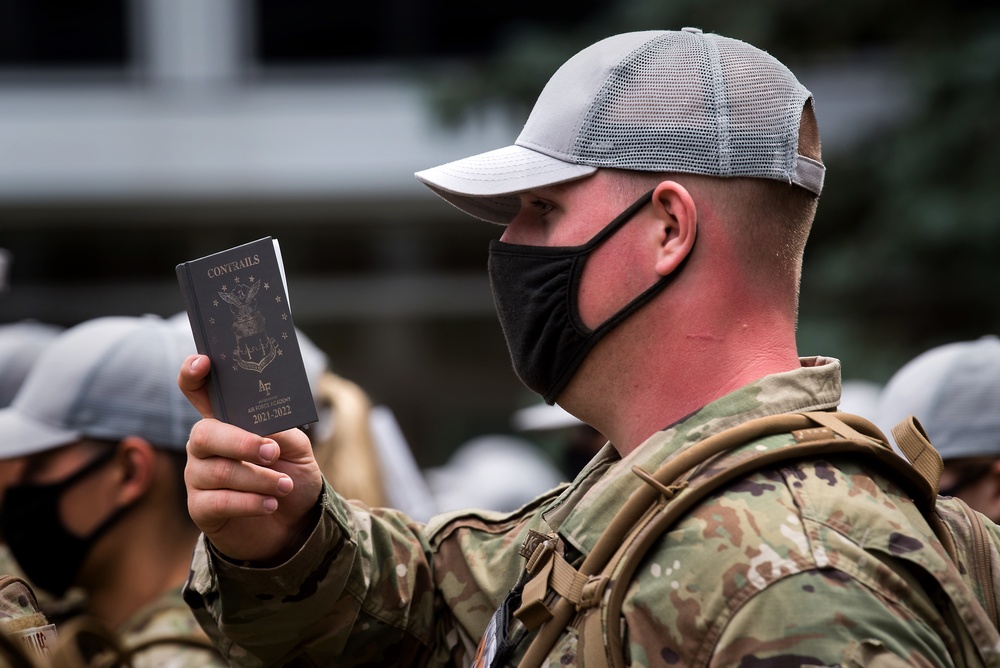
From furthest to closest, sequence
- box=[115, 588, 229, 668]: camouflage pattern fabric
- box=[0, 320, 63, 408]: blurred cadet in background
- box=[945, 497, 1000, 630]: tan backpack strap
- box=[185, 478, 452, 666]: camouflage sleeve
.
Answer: box=[0, 320, 63, 408]: blurred cadet in background → box=[115, 588, 229, 668]: camouflage pattern fabric → box=[185, 478, 452, 666]: camouflage sleeve → box=[945, 497, 1000, 630]: tan backpack strap

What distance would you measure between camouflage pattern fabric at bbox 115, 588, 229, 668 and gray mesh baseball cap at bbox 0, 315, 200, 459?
44 cm

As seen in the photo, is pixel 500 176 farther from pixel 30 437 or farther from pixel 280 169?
pixel 280 169

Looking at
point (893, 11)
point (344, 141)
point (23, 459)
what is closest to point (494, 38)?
point (344, 141)

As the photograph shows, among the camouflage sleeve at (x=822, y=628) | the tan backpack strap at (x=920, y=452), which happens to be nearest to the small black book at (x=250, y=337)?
the camouflage sleeve at (x=822, y=628)

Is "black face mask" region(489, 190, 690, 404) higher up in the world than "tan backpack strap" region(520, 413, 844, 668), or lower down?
higher up

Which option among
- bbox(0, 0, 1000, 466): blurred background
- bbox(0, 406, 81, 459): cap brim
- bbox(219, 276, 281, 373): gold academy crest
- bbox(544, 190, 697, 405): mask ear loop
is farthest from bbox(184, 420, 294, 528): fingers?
bbox(0, 0, 1000, 466): blurred background

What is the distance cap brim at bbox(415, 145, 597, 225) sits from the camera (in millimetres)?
2045

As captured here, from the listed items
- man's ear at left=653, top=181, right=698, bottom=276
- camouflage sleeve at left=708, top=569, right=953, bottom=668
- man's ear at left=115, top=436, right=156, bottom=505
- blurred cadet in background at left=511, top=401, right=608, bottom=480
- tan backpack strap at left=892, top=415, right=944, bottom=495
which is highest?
man's ear at left=653, top=181, right=698, bottom=276

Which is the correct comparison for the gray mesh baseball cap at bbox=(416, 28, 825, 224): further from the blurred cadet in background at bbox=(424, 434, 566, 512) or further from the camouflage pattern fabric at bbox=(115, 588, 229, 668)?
the blurred cadet in background at bbox=(424, 434, 566, 512)

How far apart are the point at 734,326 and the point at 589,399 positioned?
285mm

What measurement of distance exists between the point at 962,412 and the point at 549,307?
190 centimetres

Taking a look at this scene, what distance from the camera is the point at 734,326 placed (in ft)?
6.56

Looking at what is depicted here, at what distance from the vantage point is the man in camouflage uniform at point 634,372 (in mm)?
1734

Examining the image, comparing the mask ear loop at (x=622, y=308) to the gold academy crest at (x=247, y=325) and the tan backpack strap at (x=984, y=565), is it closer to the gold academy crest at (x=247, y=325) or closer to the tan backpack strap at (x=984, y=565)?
the gold academy crest at (x=247, y=325)
